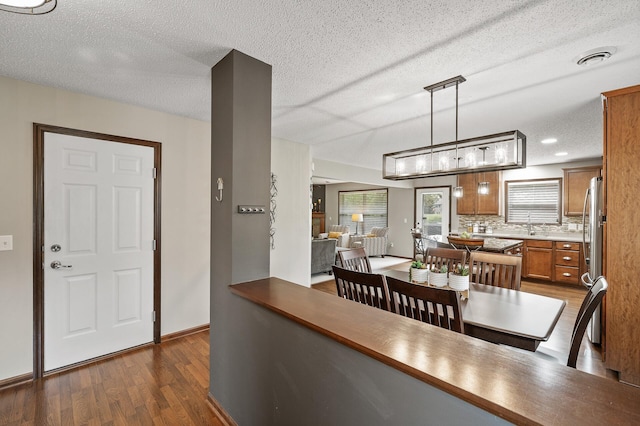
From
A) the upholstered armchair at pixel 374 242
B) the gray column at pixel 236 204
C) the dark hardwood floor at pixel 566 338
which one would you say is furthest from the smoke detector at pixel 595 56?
the upholstered armchair at pixel 374 242

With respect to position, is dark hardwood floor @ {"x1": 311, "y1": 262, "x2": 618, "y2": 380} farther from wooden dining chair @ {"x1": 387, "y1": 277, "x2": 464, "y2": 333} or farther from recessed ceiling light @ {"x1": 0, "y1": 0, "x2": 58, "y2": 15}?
recessed ceiling light @ {"x1": 0, "y1": 0, "x2": 58, "y2": 15}

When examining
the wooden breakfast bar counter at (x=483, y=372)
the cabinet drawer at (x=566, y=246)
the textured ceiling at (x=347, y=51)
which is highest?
the textured ceiling at (x=347, y=51)

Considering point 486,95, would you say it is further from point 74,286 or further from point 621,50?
point 74,286

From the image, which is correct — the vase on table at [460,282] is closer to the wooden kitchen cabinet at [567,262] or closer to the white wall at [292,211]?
the white wall at [292,211]

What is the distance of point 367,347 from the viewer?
3.73ft

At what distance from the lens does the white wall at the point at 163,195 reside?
7.55 ft

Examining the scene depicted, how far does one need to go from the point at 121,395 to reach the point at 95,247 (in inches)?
50.7

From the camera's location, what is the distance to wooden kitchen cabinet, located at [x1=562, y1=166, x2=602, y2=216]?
215 inches

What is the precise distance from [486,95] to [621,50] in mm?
843

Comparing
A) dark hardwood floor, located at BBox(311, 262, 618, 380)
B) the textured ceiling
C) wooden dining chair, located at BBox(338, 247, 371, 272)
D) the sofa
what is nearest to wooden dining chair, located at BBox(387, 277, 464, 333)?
dark hardwood floor, located at BBox(311, 262, 618, 380)

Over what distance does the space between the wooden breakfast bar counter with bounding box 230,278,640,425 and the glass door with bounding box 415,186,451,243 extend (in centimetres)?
677

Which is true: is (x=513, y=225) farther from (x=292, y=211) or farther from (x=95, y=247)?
(x=95, y=247)

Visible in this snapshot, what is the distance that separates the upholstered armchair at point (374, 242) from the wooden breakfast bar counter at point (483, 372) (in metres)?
6.86

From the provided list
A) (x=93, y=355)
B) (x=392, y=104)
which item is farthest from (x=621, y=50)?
(x=93, y=355)
